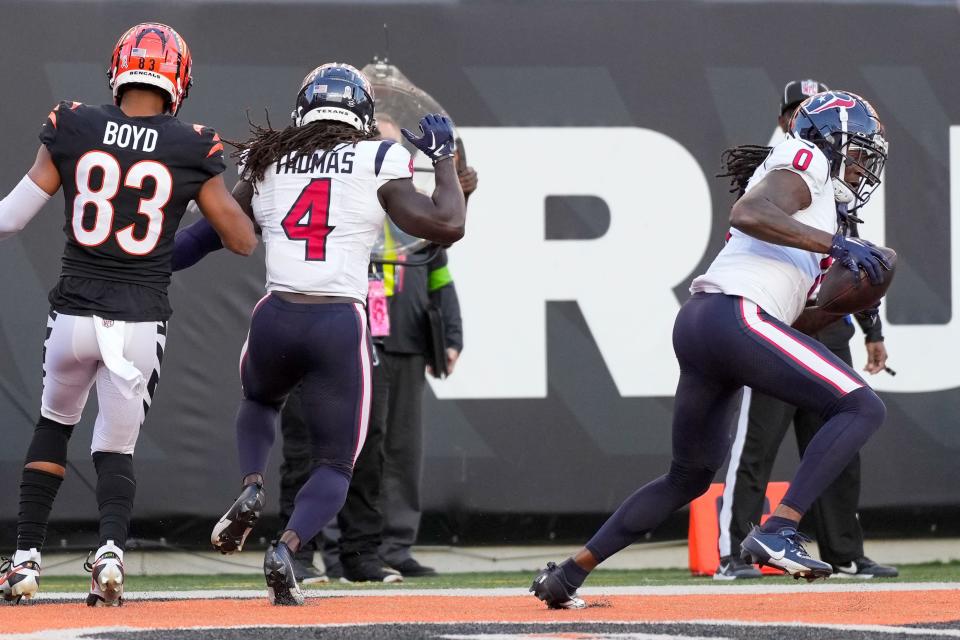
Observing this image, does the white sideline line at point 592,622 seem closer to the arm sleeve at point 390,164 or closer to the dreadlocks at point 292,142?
the arm sleeve at point 390,164

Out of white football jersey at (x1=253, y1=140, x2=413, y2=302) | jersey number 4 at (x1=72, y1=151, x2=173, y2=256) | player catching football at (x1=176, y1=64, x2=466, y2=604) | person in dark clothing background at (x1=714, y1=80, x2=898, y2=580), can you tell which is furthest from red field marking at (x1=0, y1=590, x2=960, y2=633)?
person in dark clothing background at (x1=714, y1=80, x2=898, y2=580)

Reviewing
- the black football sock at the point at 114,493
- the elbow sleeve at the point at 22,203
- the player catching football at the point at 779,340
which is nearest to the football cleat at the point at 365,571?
the black football sock at the point at 114,493

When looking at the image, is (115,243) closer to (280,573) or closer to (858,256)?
(280,573)

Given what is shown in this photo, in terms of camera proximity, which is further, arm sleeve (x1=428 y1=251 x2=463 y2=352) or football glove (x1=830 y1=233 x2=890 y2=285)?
arm sleeve (x1=428 y1=251 x2=463 y2=352)

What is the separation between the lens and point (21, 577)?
4.68 meters

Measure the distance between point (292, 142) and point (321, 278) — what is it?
18.8 inches

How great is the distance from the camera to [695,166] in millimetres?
7859

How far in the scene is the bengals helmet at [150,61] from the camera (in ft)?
15.8

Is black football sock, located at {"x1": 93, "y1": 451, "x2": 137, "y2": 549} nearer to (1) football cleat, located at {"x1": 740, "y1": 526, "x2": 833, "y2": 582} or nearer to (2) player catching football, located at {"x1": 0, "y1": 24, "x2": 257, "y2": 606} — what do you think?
(2) player catching football, located at {"x1": 0, "y1": 24, "x2": 257, "y2": 606}

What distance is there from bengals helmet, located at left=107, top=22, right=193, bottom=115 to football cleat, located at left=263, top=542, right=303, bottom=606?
1.52m

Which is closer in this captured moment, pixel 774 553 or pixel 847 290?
pixel 774 553

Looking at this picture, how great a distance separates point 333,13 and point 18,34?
1557mm

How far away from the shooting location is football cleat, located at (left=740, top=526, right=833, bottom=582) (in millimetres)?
4227

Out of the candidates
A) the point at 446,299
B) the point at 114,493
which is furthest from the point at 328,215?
the point at 446,299
